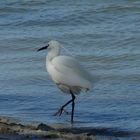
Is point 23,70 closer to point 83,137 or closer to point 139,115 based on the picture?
point 139,115

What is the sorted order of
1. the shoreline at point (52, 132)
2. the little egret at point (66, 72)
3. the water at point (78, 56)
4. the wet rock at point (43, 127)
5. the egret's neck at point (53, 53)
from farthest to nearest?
the water at point (78, 56), the egret's neck at point (53, 53), the little egret at point (66, 72), the wet rock at point (43, 127), the shoreline at point (52, 132)

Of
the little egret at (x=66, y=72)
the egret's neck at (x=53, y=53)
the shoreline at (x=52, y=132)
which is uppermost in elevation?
the egret's neck at (x=53, y=53)

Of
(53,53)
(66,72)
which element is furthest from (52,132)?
(53,53)

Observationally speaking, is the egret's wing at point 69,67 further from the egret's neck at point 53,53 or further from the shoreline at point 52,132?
the shoreline at point 52,132

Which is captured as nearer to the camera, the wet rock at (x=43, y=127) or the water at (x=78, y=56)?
the wet rock at (x=43, y=127)

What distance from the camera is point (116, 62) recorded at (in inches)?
492

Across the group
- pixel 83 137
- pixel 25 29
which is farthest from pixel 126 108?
pixel 25 29

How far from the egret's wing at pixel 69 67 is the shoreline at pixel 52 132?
764 millimetres

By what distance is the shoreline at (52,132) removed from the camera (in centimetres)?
780

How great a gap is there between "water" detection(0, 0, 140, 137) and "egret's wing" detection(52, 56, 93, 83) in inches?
21.3

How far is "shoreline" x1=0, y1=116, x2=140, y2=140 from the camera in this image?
7.80m

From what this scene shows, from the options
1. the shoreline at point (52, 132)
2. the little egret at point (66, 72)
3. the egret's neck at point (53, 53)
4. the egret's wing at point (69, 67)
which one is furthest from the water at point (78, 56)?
the egret's neck at point (53, 53)

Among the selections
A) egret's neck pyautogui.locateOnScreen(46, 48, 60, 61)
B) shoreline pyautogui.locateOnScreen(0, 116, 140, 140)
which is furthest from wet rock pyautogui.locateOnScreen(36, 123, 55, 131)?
egret's neck pyautogui.locateOnScreen(46, 48, 60, 61)

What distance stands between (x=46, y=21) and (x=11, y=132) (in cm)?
860
